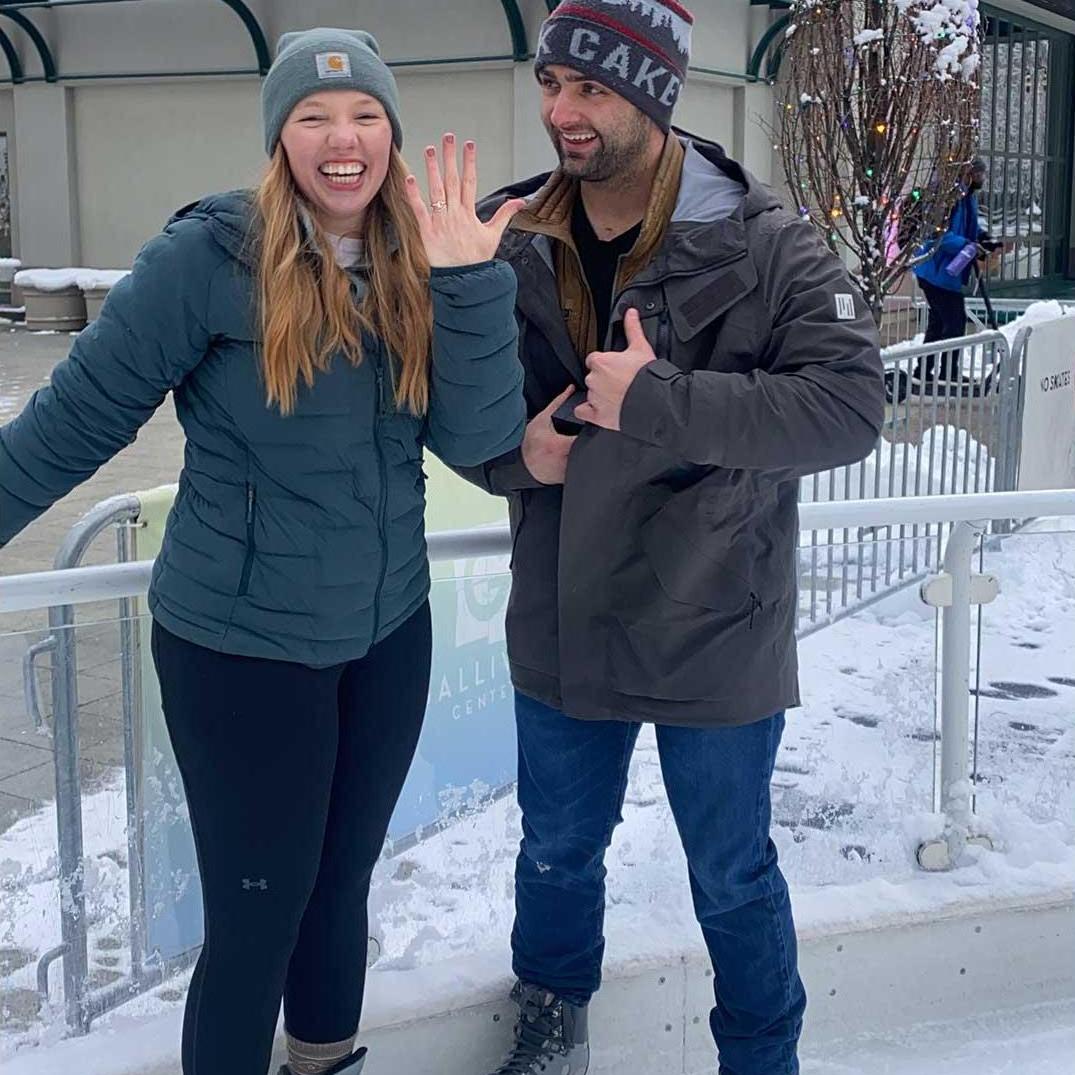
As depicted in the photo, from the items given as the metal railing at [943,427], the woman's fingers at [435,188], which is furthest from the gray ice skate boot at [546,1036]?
the metal railing at [943,427]

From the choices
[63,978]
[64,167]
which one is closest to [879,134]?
[63,978]

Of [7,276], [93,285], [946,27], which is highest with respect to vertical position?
[946,27]

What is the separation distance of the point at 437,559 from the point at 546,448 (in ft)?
1.74

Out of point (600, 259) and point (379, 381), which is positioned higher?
point (600, 259)

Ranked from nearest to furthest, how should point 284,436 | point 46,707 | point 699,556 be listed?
point 284,436, point 699,556, point 46,707

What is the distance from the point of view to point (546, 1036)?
263 cm

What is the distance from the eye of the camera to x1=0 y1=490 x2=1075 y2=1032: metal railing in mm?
2453

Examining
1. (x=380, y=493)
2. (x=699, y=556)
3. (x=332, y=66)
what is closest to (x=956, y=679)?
(x=699, y=556)

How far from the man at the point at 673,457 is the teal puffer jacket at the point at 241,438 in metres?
0.31

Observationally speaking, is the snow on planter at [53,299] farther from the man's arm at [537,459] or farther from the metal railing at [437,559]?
the man's arm at [537,459]

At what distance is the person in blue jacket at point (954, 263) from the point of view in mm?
12062

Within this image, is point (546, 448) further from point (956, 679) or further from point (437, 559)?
point (956, 679)

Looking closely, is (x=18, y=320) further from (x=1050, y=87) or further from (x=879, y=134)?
(x=1050, y=87)

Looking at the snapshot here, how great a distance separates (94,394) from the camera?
1944 mm
